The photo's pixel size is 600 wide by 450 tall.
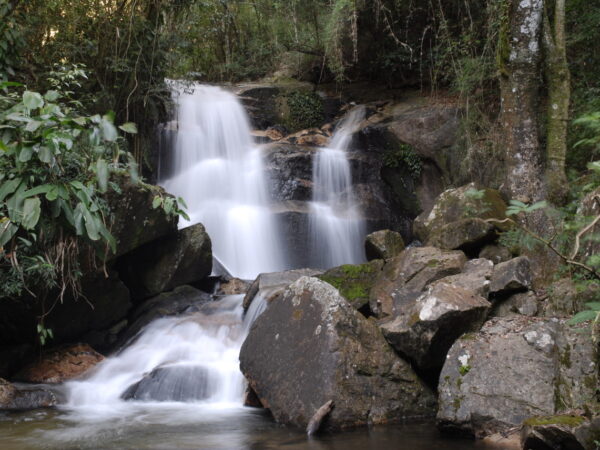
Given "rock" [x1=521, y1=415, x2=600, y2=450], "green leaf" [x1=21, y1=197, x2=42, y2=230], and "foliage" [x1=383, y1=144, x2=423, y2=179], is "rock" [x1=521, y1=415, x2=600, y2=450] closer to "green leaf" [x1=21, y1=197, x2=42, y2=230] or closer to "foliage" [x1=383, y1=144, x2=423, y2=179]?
"green leaf" [x1=21, y1=197, x2=42, y2=230]

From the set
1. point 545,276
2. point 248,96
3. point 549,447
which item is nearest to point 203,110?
point 248,96

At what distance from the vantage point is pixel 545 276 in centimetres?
586

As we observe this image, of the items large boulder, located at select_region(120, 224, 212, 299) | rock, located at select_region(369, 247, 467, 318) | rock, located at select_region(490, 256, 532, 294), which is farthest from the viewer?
large boulder, located at select_region(120, 224, 212, 299)

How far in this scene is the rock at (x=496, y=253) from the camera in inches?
243

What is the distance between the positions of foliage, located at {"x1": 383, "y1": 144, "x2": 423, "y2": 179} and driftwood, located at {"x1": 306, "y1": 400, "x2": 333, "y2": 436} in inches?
273

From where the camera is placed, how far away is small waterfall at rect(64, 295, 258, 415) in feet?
18.9

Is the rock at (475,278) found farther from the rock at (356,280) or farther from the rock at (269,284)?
the rock at (269,284)

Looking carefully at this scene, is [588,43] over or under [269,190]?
over

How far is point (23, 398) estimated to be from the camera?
5.59m

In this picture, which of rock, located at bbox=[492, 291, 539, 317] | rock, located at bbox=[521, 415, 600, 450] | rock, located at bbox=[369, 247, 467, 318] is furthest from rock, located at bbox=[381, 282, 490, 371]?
rock, located at bbox=[521, 415, 600, 450]

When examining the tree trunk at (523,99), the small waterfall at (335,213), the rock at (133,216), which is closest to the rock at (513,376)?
the tree trunk at (523,99)

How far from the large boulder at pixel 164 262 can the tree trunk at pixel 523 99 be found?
473 cm

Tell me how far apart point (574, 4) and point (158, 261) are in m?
7.73

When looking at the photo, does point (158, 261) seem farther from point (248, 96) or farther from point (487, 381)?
point (248, 96)
